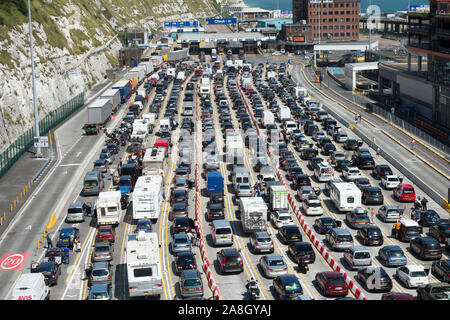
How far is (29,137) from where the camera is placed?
78.9 meters

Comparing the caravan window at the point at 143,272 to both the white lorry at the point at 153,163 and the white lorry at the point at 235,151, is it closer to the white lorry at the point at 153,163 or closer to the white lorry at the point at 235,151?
the white lorry at the point at 153,163

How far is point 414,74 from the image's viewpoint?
94.2 m

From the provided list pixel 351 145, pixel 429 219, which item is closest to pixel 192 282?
pixel 429 219

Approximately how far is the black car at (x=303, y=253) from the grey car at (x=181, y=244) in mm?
7083

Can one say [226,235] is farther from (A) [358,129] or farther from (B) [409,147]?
(A) [358,129]

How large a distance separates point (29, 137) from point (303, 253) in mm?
49848

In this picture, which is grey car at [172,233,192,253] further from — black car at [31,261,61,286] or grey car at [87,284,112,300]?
grey car at [87,284,112,300]

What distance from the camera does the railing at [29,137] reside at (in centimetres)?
6788

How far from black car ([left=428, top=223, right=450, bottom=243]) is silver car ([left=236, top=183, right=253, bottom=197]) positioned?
16629 mm

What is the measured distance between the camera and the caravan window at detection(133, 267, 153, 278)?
33719mm

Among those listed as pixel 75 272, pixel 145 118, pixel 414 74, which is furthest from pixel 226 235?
pixel 414 74

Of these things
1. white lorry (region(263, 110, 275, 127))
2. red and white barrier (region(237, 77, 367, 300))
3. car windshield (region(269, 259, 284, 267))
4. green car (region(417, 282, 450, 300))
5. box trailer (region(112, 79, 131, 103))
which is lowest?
red and white barrier (region(237, 77, 367, 300))

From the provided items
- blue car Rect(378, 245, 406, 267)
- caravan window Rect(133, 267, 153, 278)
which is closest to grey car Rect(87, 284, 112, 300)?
caravan window Rect(133, 267, 153, 278)
